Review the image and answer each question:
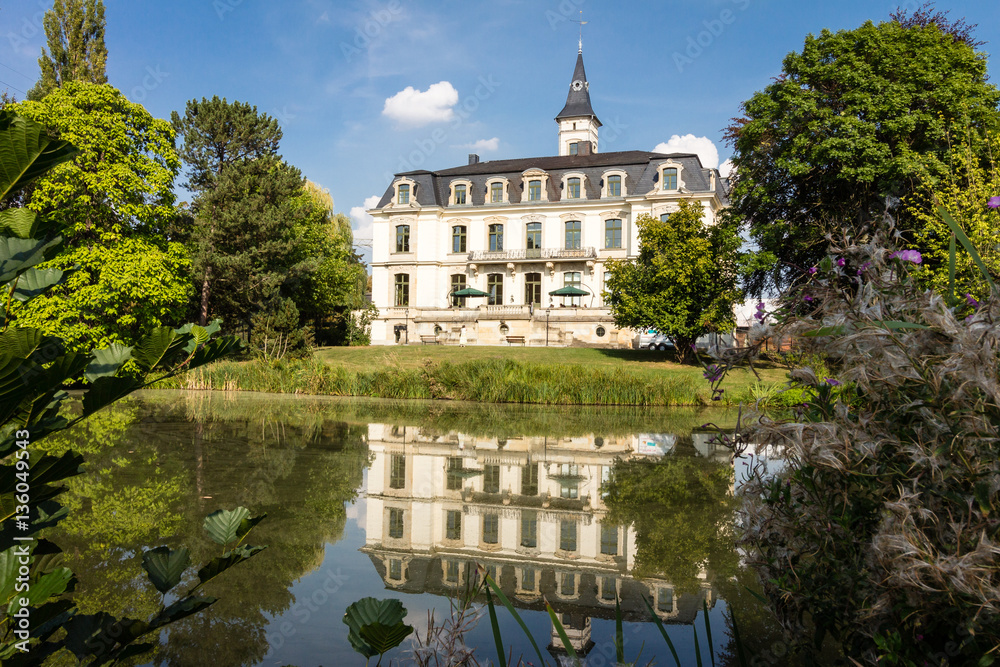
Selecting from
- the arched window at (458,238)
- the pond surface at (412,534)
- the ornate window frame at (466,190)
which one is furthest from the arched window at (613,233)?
the pond surface at (412,534)

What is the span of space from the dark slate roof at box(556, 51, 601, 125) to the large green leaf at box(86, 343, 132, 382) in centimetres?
4512

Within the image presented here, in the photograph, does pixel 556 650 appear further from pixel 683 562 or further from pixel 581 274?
pixel 581 274

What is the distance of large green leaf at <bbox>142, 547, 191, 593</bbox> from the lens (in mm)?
1274

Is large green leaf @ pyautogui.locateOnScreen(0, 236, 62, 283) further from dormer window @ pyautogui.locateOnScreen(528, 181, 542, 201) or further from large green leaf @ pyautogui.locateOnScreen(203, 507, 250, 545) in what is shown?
dormer window @ pyautogui.locateOnScreen(528, 181, 542, 201)

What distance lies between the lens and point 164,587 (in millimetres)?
1268

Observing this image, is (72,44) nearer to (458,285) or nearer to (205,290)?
(205,290)

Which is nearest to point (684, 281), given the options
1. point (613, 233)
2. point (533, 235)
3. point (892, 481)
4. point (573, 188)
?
point (613, 233)

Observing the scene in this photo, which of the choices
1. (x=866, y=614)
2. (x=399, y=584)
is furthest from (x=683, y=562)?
(x=866, y=614)

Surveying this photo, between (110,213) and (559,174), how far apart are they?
913 inches

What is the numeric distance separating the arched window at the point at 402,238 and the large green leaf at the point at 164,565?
3691 cm

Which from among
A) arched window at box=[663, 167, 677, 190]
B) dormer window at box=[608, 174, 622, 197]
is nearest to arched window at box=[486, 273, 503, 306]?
dormer window at box=[608, 174, 622, 197]

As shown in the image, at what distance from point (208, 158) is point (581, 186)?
59.7 feet

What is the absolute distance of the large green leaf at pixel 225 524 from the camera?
1346 mm

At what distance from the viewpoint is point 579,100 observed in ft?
146
